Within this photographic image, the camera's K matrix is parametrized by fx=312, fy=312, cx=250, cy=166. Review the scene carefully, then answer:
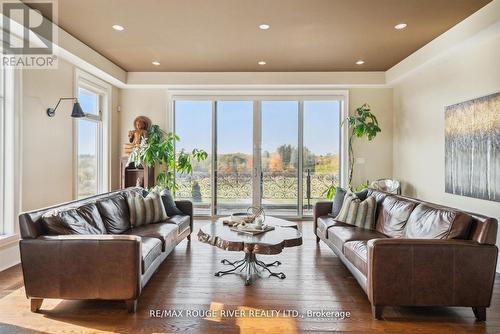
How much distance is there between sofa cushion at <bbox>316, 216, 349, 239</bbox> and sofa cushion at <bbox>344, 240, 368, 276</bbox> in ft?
2.53

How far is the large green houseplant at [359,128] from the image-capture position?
567cm

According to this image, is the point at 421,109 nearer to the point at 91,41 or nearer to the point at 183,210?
the point at 183,210

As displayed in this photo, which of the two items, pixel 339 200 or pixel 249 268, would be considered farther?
pixel 339 200

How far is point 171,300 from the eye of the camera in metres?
2.74

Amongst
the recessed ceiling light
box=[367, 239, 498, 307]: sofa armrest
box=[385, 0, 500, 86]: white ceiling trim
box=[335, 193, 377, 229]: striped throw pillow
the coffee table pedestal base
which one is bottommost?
the coffee table pedestal base

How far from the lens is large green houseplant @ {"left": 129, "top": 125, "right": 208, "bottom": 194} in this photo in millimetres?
5660

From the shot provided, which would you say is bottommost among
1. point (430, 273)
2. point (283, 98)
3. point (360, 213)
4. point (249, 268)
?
point (249, 268)

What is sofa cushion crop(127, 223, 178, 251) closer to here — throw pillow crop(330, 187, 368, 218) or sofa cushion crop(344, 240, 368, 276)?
sofa cushion crop(344, 240, 368, 276)

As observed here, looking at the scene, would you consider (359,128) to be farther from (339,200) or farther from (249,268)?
(249,268)

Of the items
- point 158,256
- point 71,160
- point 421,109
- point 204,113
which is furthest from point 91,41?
point 421,109

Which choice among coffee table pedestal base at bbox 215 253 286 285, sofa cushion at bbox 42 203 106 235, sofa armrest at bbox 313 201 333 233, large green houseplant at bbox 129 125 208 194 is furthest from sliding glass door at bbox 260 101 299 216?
sofa cushion at bbox 42 203 106 235

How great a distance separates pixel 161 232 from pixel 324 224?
2053mm

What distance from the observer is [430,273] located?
94.5 inches

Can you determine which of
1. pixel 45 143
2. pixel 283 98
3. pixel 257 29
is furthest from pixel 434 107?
pixel 45 143
